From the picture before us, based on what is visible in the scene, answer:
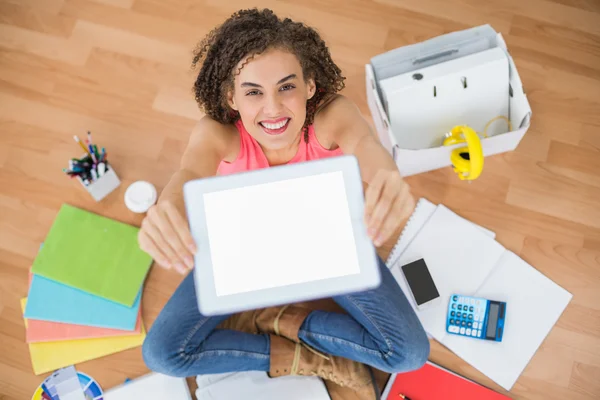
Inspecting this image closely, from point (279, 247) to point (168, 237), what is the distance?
6.6 inches

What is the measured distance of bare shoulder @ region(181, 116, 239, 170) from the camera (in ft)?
3.16

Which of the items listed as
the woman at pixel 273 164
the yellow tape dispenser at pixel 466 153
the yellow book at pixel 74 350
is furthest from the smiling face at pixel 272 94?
the yellow book at pixel 74 350

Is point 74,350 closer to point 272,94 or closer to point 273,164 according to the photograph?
point 273,164

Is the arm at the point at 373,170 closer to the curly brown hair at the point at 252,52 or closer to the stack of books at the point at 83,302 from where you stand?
the curly brown hair at the point at 252,52

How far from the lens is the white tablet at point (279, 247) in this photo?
728mm

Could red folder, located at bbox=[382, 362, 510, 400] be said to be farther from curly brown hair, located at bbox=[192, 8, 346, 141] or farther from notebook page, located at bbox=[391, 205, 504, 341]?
curly brown hair, located at bbox=[192, 8, 346, 141]

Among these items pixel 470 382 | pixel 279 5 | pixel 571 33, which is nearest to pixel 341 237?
pixel 470 382

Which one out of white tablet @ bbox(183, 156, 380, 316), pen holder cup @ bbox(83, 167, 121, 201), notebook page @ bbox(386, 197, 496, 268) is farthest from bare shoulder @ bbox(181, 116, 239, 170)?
notebook page @ bbox(386, 197, 496, 268)

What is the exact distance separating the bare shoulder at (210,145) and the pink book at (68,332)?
479 mm

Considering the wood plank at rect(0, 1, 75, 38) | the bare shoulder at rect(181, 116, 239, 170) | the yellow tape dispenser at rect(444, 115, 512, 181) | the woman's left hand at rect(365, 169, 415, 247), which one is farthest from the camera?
the wood plank at rect(0, 1, 75, 38)

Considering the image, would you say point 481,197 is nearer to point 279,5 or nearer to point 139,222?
point 279,5

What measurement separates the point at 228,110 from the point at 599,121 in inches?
38.3

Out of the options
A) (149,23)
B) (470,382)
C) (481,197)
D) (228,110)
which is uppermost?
(149,23)

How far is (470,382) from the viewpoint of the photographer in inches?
45.0
